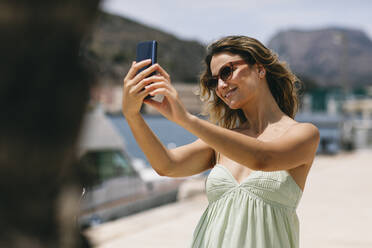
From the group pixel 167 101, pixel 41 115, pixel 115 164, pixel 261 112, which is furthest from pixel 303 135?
pixel 115 164

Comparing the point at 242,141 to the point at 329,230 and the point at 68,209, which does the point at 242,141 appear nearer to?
the point at 68,209

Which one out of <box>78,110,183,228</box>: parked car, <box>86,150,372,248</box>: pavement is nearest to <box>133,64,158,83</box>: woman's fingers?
<box>86,150,372,248</box>: pavement

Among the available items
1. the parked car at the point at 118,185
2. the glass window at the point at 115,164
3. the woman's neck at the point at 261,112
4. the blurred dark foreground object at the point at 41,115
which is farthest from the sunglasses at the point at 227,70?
the glass window at the point at 115,164

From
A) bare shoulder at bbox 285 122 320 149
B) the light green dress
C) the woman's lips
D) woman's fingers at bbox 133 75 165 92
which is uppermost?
woman's fingers at bbox 133 75 165 92

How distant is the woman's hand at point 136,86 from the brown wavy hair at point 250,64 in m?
0.47

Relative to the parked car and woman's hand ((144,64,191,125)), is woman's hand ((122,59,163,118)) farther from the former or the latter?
the parked car

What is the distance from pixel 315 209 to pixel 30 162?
983 cm

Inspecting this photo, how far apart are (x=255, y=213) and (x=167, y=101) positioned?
610 mm

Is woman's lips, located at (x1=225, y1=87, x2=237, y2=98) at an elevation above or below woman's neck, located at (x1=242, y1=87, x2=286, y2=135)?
above

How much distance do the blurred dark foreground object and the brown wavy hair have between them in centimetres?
140

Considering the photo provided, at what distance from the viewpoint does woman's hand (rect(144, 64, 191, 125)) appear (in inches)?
66.2

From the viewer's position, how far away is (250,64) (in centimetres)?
212

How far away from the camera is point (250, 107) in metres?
2.27

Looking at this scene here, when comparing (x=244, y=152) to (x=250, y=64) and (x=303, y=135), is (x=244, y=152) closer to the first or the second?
(x=303, y=135)
